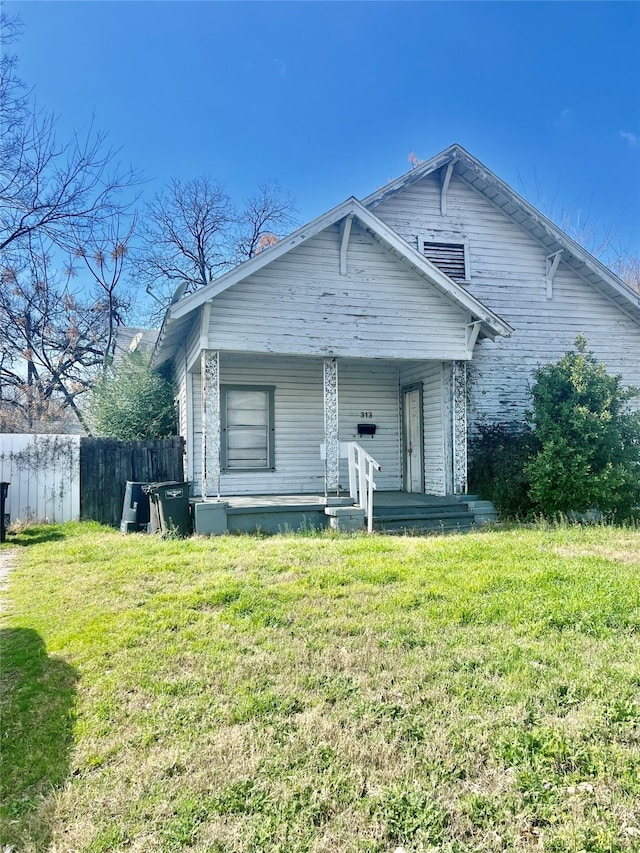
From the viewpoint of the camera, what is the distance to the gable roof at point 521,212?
11820mm

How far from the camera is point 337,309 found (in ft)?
30.2

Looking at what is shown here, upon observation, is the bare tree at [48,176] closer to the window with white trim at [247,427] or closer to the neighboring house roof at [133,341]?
the neighboring house roof at [133,341]

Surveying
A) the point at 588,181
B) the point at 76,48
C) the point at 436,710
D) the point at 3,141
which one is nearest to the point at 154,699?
the point at 436,710

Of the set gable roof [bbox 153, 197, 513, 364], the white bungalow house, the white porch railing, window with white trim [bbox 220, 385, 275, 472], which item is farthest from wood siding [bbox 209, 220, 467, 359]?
window with white trim [bbox 220, 385, 275, 472]

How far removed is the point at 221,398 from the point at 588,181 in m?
19.3

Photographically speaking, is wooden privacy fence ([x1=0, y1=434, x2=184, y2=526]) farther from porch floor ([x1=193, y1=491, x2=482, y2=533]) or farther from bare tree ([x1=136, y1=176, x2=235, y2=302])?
bare tree ([x1=136, y1=176, x2=235, y2=302])

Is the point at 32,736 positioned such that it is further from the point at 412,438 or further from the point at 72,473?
the point at 412,438

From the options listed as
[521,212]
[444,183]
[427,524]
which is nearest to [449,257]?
[444,183]

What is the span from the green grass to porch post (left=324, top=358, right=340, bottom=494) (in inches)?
146

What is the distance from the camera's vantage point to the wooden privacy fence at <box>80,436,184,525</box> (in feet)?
34.0

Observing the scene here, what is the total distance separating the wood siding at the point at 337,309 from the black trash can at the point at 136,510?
3069 mm

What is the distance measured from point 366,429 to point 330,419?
2707 mm

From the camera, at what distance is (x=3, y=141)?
51.0ft

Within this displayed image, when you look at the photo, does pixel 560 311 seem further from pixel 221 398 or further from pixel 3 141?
pixel 3 141
